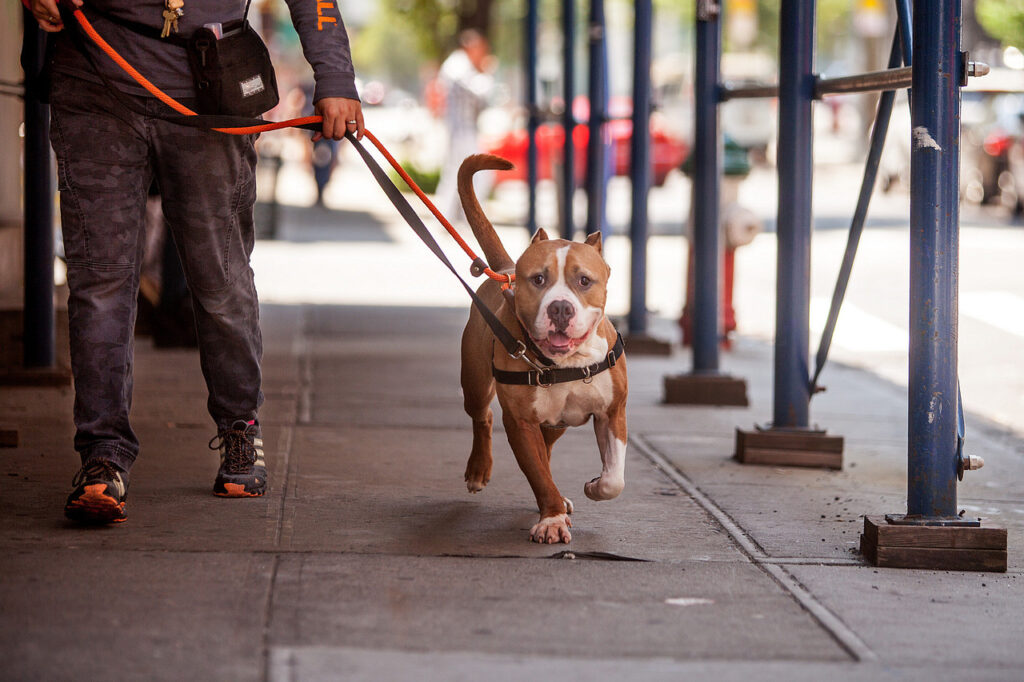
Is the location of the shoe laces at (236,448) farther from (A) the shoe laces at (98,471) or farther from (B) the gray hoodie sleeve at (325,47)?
(B) the gray hoodie sleeve at (325,47)

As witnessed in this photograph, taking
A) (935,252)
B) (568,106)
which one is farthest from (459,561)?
(568,106)

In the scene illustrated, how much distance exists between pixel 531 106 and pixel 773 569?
827 centimetres

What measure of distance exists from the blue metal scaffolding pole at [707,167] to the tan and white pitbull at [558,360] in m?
2.43

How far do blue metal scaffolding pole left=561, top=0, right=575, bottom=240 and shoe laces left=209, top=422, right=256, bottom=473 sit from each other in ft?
19.8

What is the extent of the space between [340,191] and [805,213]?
2081 centimetres

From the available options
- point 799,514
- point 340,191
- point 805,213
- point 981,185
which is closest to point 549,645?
point 799,514

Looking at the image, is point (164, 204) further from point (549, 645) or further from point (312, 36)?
point (549, 645)

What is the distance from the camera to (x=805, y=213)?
5.73 m

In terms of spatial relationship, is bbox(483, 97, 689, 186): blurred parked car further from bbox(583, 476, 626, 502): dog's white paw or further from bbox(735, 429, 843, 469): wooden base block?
bbox(583, 476, 626, 502): dog's white paw

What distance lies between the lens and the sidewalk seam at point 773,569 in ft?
11.2

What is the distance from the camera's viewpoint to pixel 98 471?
425cm

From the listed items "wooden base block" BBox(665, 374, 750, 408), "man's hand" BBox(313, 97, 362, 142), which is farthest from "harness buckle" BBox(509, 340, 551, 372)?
"wooden base block" BBox(665, 374, 750, 408)

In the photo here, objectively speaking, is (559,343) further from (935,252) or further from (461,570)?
(935,252)

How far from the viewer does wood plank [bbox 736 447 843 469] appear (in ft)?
18.8
